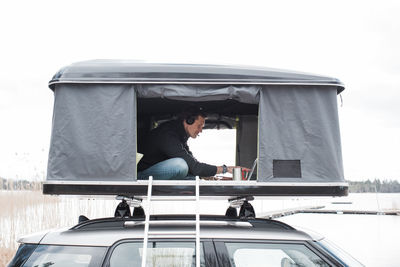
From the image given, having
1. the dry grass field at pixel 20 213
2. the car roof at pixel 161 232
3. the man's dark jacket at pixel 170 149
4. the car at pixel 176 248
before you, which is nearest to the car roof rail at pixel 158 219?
the car roof at pixel 161 232

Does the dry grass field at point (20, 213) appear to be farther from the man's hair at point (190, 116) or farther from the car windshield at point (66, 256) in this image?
the car windshield at point (66, 256)

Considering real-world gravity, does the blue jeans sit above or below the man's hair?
below

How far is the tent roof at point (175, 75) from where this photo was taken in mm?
4270

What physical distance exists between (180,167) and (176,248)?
3.92ft

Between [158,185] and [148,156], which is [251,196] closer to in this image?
[158,185]

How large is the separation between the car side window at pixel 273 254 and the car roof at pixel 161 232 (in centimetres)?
6

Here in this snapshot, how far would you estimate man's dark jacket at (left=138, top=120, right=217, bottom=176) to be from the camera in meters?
4.73

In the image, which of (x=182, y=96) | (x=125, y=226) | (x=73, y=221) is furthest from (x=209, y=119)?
(x=73, y=221)

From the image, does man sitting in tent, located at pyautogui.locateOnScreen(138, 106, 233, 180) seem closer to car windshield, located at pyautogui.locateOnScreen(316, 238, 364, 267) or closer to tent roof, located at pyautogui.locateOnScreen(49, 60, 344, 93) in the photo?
tent roof, located at pyautogui.locateOnScreen(49, 60, 344, 93)

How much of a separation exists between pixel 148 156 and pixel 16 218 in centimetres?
624

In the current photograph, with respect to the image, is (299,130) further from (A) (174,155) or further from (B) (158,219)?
(B) (158,219)

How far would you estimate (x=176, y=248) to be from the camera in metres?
3.49

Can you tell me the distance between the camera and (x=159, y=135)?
496 cm

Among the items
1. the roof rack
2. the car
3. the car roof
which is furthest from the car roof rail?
the roof rack
